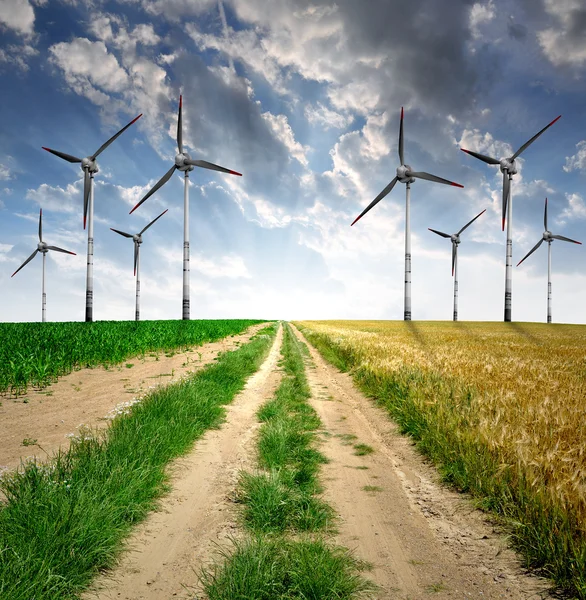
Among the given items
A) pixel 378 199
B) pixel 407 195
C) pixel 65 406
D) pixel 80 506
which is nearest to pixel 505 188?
pixel 407 195

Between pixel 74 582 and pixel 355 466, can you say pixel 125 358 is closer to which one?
pixel 355 466

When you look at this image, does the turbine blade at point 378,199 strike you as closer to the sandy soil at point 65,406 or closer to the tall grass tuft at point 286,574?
the sandy soil at point 65,406

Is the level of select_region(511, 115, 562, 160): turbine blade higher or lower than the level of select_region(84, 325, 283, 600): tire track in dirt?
higher

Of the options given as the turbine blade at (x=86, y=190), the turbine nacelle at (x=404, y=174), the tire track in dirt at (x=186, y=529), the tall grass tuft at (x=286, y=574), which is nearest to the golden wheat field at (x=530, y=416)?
the tall grass tuft at (x=286, y=574)

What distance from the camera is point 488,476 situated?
5.71 metres

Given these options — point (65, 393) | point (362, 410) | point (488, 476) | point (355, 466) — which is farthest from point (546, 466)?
point (65, 393)

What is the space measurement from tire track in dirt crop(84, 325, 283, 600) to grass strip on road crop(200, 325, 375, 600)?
23cm

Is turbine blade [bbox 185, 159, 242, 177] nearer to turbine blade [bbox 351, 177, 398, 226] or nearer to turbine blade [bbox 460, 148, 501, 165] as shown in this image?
turbine blade [bbox 351, 177, 398, 226]

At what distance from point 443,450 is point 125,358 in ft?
57.6

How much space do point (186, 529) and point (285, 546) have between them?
4.64 feet

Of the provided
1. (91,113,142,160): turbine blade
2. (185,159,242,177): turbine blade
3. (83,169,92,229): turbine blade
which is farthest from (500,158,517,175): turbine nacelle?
(83,169,92,229): turbine blade

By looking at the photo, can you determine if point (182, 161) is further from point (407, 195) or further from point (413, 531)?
point (413, 531)

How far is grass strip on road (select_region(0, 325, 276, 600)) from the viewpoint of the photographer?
3.45 metres

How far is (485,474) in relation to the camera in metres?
5.68
